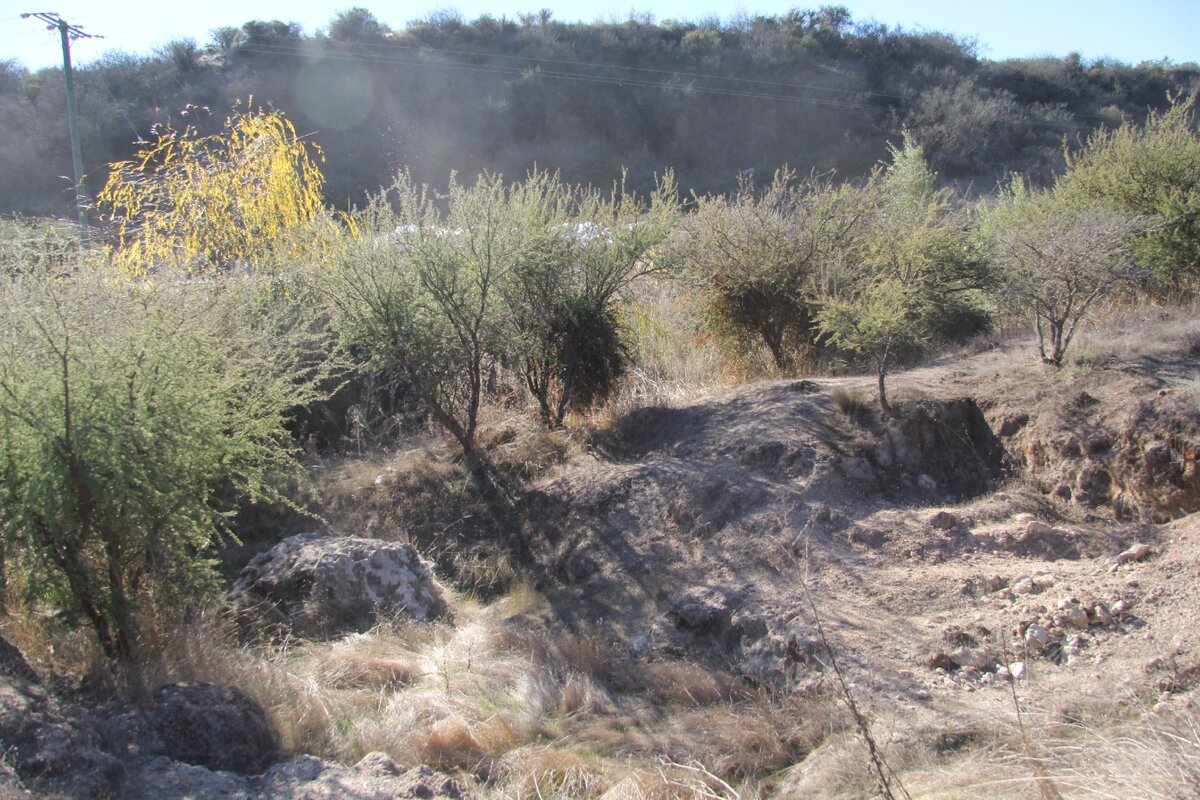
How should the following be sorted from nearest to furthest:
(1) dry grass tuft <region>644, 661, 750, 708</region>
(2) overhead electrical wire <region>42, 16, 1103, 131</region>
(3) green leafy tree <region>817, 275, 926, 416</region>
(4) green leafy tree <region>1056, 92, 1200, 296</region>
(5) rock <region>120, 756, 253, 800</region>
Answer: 1. (5) rock <region>120, 756, 253, 800</region>
2. (1) dry grass tuft <region>644, 661, 750, 708</region>
3. (3) green leafy tree <region>817, 275, 926, 416</region>
4. (4) green leafy tree <region>1056, 92, 1200, 296</region>
5. (2) overhead electrical wire <region>42, 16, 1103, 131</region>

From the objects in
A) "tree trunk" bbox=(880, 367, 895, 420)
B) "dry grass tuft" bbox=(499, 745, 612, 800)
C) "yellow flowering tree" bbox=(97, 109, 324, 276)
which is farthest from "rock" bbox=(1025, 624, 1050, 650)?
"yellow flowering tree" bbox=(97, 109, 324, 276)

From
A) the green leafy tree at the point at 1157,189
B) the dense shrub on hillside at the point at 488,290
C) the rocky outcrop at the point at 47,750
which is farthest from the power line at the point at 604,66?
the rocky outcrop at the point at 47,750

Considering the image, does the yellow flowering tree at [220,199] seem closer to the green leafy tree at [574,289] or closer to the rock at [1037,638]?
the green leafy tree at [574,289]

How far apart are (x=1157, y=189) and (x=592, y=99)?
96.4 ft

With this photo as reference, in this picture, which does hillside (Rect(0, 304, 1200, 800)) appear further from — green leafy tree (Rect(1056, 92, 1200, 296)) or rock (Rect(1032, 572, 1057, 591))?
green leafy tree (Rect(1056, 92, 1200, 296))

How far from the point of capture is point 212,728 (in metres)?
4.33

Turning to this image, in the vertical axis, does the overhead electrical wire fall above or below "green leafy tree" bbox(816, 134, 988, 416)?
above

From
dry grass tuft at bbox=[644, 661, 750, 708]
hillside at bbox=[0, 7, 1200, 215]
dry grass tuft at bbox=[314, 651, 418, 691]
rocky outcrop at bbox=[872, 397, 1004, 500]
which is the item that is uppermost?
hillside at bbox=[0, 7, 1200, 215]

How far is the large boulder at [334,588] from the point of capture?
261 inches

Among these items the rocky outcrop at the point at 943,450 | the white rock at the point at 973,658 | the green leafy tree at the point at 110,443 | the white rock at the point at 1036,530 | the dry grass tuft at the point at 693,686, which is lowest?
the dry grass tuft at the point at 693,686

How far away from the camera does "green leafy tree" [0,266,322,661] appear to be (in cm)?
462

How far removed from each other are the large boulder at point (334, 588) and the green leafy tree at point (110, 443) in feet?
3.84

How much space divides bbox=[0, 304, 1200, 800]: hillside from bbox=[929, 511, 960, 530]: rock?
0.08 feet

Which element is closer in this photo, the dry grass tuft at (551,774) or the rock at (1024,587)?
the dry grass tuft at (551,774)
